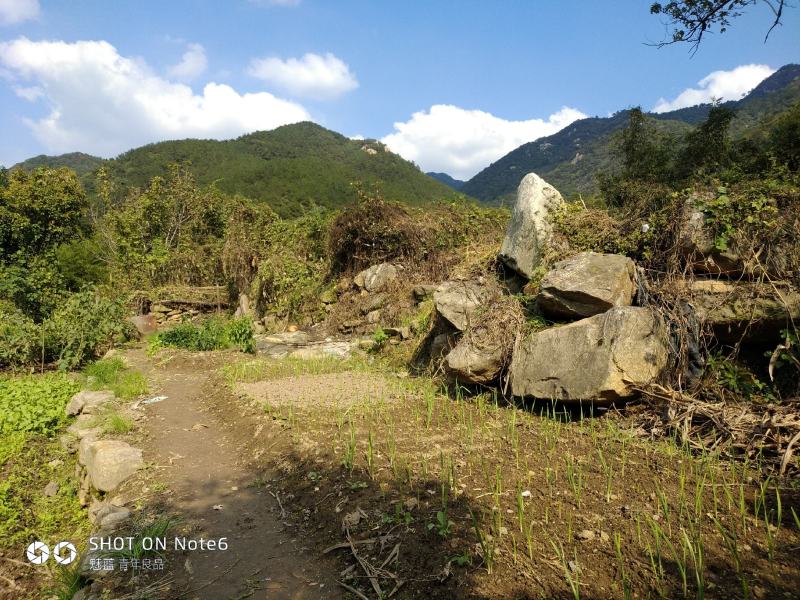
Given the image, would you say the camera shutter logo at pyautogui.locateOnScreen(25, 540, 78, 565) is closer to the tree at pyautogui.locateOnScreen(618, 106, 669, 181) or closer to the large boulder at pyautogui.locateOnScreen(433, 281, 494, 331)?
the large boulder at pyautogui.locateOnScreen(433, 281, 494, 331)

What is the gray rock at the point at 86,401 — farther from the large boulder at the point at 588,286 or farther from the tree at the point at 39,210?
the tree at the point at 39,210

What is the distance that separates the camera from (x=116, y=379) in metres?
7.60

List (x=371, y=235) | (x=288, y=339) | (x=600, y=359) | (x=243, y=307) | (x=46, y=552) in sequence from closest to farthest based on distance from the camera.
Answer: (x=46, y=552)
(x=600, y=359)
(x=288, y=339)
(x=371, y=235)
(x=243, y=307)

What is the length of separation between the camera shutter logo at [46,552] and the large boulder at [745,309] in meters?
6.32

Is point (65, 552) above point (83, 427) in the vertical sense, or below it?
below

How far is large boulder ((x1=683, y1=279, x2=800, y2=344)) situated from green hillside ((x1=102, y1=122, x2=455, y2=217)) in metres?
29.8

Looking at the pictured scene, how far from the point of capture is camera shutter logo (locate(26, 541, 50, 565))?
12.3 ft

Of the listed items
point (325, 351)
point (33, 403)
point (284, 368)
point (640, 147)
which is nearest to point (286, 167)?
point (640, 147)

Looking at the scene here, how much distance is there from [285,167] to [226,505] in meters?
57.7

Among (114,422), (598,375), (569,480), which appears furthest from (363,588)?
(114,422)

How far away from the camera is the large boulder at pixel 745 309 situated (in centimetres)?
443

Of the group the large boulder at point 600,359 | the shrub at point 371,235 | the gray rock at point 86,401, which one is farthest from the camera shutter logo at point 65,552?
the shrub at point 371,235

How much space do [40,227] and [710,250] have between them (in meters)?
31.6

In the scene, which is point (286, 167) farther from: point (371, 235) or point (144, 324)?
point (371, 235)
